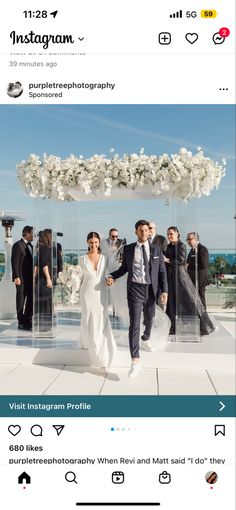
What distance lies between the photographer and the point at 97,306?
4.96 meters

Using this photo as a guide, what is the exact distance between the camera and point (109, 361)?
4.95 m

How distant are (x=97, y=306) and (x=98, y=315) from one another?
0.30 feet
